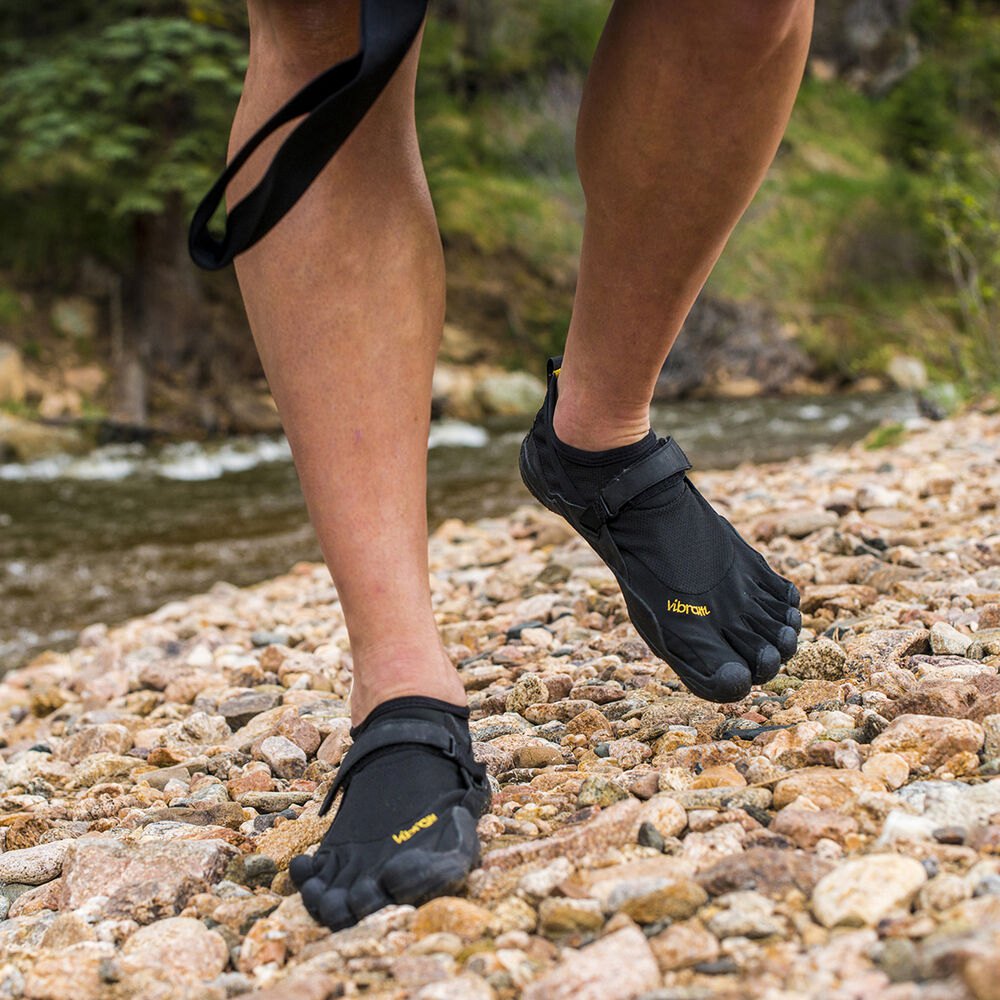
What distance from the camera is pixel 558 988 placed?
720 mm

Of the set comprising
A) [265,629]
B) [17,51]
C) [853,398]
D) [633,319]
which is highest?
[17,51]

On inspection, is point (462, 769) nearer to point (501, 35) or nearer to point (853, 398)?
point (853, 398)

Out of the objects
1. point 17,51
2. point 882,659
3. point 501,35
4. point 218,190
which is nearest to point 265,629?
point 882,659

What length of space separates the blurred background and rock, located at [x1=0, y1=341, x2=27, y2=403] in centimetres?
3

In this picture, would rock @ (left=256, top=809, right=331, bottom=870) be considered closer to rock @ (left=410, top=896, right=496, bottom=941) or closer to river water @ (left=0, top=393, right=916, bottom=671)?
rock @ (left=410, top=896, right=496, bottom=941)

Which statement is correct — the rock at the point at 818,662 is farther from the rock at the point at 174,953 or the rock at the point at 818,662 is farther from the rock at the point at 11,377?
the rock at the point at 11,377

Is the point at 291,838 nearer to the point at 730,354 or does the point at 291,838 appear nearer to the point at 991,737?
the point at 991,737

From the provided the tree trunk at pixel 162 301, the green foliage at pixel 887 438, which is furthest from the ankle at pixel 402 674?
the tree trunk at pixel 162 301

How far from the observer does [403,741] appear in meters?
1.00

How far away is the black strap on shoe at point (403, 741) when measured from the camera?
1.01 metres

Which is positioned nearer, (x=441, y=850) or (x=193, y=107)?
(x=441, y=850)

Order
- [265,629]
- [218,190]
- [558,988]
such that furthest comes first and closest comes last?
[265,629]
[218,190]
[558,988]

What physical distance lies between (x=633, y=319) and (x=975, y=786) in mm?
597

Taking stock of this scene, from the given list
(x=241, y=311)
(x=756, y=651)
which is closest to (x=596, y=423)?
(x=756, y=651)
